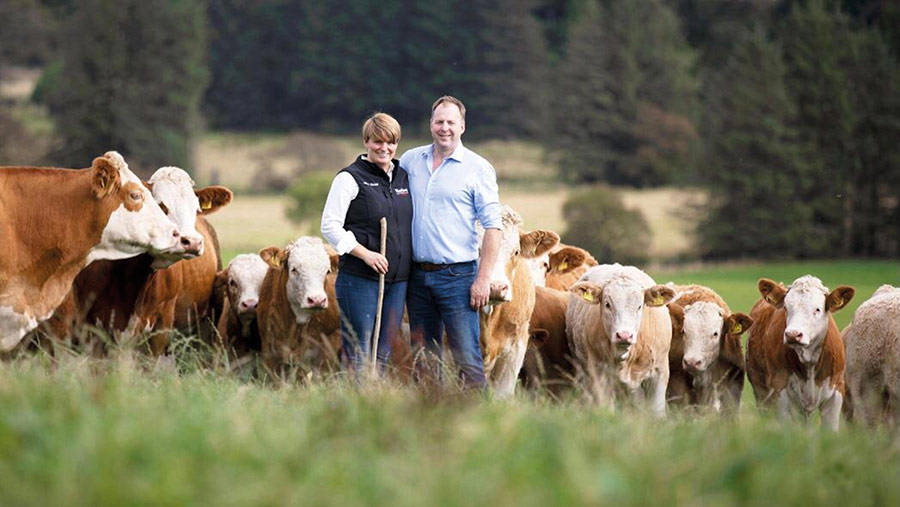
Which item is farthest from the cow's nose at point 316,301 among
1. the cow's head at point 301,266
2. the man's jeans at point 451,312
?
the man's jeans at point 451,312

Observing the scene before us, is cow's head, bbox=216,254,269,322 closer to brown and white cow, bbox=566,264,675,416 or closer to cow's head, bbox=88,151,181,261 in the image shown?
cow's head, bbox=88,151,181,261

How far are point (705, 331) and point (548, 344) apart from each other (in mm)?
1451

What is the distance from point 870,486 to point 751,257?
50622 millimetres

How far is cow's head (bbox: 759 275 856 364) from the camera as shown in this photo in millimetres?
10227

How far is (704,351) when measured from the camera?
11070 millimetres

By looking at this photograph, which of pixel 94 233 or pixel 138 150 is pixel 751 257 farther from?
pixel 94 233

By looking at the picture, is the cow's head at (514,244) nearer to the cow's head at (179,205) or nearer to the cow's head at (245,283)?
the cow's head at (179,205)

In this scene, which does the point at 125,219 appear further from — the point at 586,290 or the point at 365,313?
the point at 586,290

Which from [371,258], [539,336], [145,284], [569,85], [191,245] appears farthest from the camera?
[569,85]

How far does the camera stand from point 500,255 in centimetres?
958

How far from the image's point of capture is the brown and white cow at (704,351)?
11078mm

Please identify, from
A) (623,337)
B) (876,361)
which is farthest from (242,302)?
(876,361)

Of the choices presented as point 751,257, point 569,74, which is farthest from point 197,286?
point 569,74

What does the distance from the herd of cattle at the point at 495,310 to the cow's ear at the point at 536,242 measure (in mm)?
16
